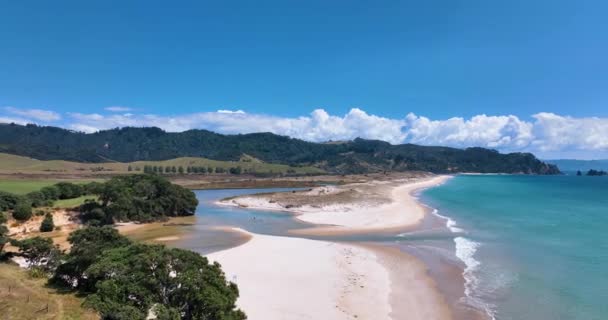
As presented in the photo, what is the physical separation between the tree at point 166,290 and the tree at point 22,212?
39547 mm

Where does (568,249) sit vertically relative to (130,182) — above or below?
below

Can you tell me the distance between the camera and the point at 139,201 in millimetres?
63125

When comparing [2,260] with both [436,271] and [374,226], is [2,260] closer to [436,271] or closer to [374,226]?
[436,271]

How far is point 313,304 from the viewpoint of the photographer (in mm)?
23703

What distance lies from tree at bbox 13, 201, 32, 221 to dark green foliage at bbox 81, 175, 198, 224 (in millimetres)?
7437

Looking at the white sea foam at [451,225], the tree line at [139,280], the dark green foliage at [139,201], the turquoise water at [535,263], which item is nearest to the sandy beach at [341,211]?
the white sea foam at [451,225]

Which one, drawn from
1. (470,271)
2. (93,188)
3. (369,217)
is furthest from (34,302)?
(369,217)

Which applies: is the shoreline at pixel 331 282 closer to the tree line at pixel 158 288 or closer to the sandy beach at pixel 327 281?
the sandy beach at pixel 327 281

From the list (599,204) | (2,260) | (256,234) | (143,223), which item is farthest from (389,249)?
(599,204)

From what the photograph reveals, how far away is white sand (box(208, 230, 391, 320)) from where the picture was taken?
2270cm

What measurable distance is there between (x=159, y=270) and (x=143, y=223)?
4763 cm

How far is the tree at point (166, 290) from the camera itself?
650 inches

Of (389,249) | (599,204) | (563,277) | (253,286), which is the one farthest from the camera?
(599,204)

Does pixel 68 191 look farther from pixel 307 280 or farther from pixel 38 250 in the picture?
pixel 307 280
